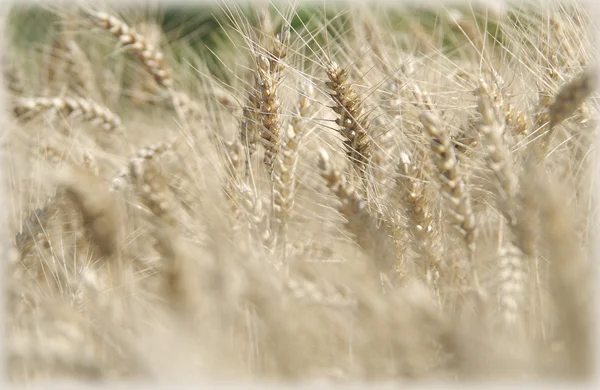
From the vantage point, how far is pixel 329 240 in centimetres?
133

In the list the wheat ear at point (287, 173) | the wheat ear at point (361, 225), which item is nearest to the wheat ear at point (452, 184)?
the wheat ear at point (361, 225)

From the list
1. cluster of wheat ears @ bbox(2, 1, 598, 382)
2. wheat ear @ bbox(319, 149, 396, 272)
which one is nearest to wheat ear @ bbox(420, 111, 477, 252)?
cluster of wheat ears @ bbox(2, 1, 598, 382)

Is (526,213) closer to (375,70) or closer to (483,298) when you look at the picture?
(483,298)

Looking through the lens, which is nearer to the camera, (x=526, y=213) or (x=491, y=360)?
(x=491, y=360)

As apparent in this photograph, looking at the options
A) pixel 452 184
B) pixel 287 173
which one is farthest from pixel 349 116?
pixel 452 184

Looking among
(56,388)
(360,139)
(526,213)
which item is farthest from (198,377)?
(360,139)

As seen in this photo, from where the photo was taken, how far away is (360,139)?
1218 mm

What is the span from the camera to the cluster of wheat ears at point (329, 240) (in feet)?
2.56

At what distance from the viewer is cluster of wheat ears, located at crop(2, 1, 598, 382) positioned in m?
0.78

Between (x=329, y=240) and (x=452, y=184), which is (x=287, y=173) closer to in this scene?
(x=329, y=240)

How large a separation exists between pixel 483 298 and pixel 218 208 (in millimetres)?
462

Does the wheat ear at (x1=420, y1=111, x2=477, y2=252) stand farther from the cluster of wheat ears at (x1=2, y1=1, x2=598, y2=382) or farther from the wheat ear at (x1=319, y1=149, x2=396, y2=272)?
the wheat ear at (x1=319, y1=149, x2=396, y2=272)

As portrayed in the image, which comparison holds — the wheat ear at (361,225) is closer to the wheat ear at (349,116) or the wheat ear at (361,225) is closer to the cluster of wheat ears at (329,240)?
the cluster of wheat ears at (329,240)

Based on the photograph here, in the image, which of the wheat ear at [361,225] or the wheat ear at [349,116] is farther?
the wheat ear at [349,116]
